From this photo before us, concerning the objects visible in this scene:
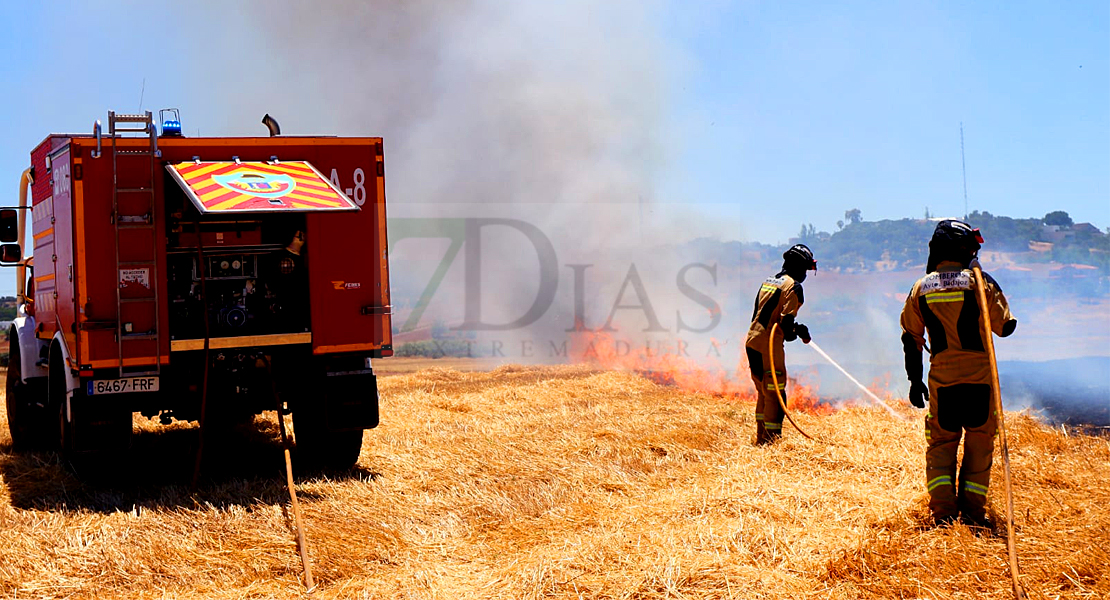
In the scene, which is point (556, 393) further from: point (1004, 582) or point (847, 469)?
point (1004, 582)

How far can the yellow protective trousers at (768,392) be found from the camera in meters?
8.84

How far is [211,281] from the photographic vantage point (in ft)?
26.4

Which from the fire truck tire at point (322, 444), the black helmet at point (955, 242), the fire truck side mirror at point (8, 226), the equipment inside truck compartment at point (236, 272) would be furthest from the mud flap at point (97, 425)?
the black helmet at point (955, 242)

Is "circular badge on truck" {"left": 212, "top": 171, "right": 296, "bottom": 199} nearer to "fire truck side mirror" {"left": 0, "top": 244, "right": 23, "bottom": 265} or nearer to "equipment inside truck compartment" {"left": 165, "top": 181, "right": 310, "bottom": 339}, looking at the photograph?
"equipment inside truck compartment" {"left": 165, "top": 181, "right": 310, "bottom": 339}

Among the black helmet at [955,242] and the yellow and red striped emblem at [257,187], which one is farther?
the yellow and red striped emblem at [257,187]

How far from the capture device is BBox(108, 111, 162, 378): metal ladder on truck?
7.40m

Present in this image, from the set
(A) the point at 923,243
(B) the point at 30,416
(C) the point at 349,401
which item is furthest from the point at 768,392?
(A) the point at 923,243

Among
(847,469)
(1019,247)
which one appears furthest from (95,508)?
(1019,247)

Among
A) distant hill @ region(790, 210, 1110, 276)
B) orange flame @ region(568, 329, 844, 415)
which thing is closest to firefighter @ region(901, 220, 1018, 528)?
orange flame @ region(568, 329, 844, 415)

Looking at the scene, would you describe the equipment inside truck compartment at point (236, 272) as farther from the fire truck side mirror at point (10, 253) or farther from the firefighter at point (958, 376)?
the firefighter at point (958, 376)

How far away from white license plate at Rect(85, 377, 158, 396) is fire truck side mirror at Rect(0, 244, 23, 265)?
2846 mm

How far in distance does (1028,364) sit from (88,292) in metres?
30.5

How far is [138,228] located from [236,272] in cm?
90

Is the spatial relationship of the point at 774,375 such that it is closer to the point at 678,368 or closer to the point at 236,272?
the point at 236,272
